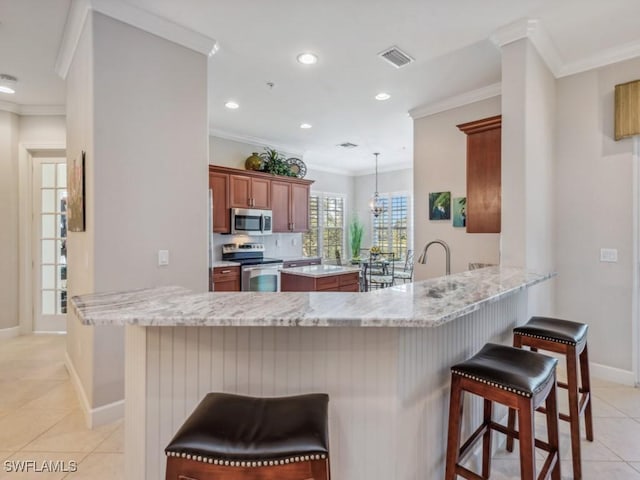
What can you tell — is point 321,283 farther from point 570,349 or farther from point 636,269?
point 636,269

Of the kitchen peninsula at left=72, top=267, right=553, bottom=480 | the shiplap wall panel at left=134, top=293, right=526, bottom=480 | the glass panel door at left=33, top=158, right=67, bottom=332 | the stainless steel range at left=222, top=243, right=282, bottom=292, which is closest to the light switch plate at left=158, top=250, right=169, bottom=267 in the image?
the kitchen peninsula at left=72, top=267, right=553, bottom=480

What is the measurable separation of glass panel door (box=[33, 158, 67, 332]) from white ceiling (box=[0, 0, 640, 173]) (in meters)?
0.91

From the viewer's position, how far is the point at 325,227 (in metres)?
8.16

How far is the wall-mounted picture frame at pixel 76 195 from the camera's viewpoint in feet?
8.27

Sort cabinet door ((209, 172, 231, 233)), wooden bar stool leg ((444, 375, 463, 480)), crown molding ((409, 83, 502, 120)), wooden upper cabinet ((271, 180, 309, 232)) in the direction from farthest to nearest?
wooden upper cabinet ((271, 180, 309, 232))
cabinet door ((209, 172, 231, 233))
crown molding ((409, 83, 502, 120))
wooden bar stool leg ((444, 375, 463, 480))

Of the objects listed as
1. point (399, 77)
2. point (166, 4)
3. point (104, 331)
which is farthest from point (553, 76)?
point (104, 331)

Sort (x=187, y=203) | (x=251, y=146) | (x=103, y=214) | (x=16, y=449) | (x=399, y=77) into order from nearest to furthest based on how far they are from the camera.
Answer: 1. (x=16, y=449)
2. (x=103, y=214)
3. (x=187, y=203)
4. (x=399, y=77)
5. (x=251, y=146)

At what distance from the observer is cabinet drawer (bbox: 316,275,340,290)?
4.39 metres

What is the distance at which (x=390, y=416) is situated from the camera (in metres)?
1.35

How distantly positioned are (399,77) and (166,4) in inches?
87.5

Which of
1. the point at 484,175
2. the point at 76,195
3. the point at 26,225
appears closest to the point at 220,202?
the point at 26,225

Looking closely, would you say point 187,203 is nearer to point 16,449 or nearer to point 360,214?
point 16,449

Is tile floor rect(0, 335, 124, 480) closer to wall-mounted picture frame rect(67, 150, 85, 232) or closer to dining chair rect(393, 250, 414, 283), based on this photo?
wall-mounted picture frame rect(67, 150, 85, 232)

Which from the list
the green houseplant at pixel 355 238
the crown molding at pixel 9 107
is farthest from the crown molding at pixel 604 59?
the crown molding at pixel 9 107
